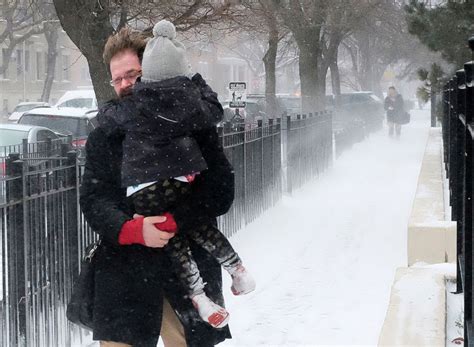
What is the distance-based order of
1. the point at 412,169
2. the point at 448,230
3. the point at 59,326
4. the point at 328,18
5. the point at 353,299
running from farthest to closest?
the point at 328,18, the point at 412,169, the point at 353,299, the point at 448,230, the point at 59,326

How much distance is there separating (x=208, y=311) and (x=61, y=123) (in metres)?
16.8

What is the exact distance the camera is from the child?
3.71 m

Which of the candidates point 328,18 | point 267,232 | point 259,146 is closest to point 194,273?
point 267,232

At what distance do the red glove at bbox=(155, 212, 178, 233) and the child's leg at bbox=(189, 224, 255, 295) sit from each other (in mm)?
165

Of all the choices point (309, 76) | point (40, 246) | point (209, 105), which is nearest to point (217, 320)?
point (209, 105)

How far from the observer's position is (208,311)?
3.80m

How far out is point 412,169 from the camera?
73.7 feet

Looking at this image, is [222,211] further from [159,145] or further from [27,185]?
[27,185]

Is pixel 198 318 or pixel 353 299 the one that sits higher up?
pixel 198 318

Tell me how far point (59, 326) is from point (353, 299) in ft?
9.42

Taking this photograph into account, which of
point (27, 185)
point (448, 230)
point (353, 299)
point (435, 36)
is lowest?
point (353, 299)

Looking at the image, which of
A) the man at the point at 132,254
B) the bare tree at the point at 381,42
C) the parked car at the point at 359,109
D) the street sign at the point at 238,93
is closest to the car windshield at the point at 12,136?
the street sign at the point at 238,93

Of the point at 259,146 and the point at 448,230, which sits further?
the point at 259,146

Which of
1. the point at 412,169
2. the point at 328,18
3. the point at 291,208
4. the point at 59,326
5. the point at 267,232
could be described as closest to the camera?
the point at 59,326
